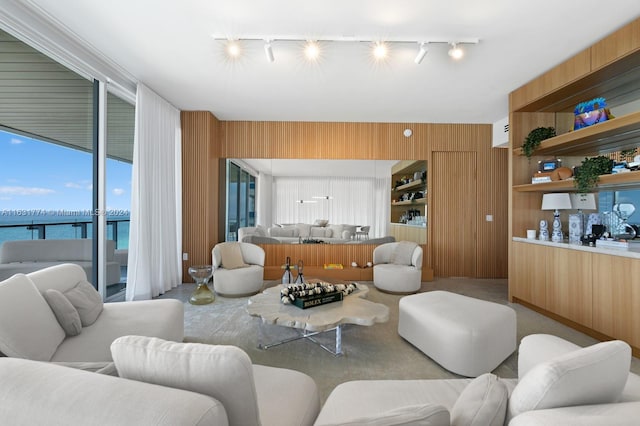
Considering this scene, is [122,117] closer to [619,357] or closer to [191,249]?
[191,249]

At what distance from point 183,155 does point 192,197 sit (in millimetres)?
718

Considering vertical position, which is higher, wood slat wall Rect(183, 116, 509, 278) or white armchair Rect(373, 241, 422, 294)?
wood slat wall Rect(183, 116, 509, 278)

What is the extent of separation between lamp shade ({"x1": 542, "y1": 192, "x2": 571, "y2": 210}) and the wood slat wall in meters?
1.66

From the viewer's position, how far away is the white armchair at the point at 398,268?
4289 millimetres

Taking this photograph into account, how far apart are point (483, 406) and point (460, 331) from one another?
4.68 feet

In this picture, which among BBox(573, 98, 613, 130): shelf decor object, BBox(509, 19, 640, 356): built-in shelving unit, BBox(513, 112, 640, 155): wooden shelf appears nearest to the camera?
BBox(509, 19, 640, 356): built-in shelving unit

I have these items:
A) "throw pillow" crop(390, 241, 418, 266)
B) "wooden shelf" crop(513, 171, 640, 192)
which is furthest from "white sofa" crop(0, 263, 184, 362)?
"wooden shelf" crop(513, 171, 640, 192)

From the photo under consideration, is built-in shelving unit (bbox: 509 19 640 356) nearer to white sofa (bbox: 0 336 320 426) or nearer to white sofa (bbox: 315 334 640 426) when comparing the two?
white sofa (bbox: 315 334 640 426)

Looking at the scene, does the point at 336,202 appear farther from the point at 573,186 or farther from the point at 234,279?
the point at 573,186

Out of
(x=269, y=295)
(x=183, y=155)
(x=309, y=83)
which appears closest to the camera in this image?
(x=269, y=295)

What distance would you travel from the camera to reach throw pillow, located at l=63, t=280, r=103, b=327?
6.95 ft

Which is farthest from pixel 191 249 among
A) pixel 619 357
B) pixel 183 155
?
pixel 619 357

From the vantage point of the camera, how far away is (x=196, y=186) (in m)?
4.95

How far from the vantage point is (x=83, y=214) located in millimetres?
3377
